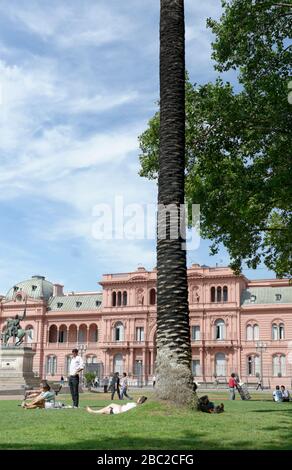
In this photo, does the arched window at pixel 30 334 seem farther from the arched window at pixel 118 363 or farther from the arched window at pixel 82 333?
the arched window at pixel 118 363

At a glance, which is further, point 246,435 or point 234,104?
point 234,104

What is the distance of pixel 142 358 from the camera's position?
72.6m

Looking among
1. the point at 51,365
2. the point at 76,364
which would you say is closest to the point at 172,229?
the point at 76,364

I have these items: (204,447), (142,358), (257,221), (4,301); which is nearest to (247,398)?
(257,221)

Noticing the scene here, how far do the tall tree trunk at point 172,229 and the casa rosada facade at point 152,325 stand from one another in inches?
2173

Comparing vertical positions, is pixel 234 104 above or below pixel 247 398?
above

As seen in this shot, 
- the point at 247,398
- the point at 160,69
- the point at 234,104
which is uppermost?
the point at 234,104

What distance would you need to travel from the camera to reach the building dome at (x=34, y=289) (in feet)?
279

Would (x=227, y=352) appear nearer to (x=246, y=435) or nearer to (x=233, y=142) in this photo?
(x=233, y=142)

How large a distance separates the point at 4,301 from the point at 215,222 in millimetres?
66411

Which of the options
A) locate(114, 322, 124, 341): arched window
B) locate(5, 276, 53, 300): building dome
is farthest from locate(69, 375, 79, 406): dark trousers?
locate(5, 276, 53, 300): building dome

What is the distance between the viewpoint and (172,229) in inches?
498

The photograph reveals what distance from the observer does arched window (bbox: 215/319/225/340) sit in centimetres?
6988
